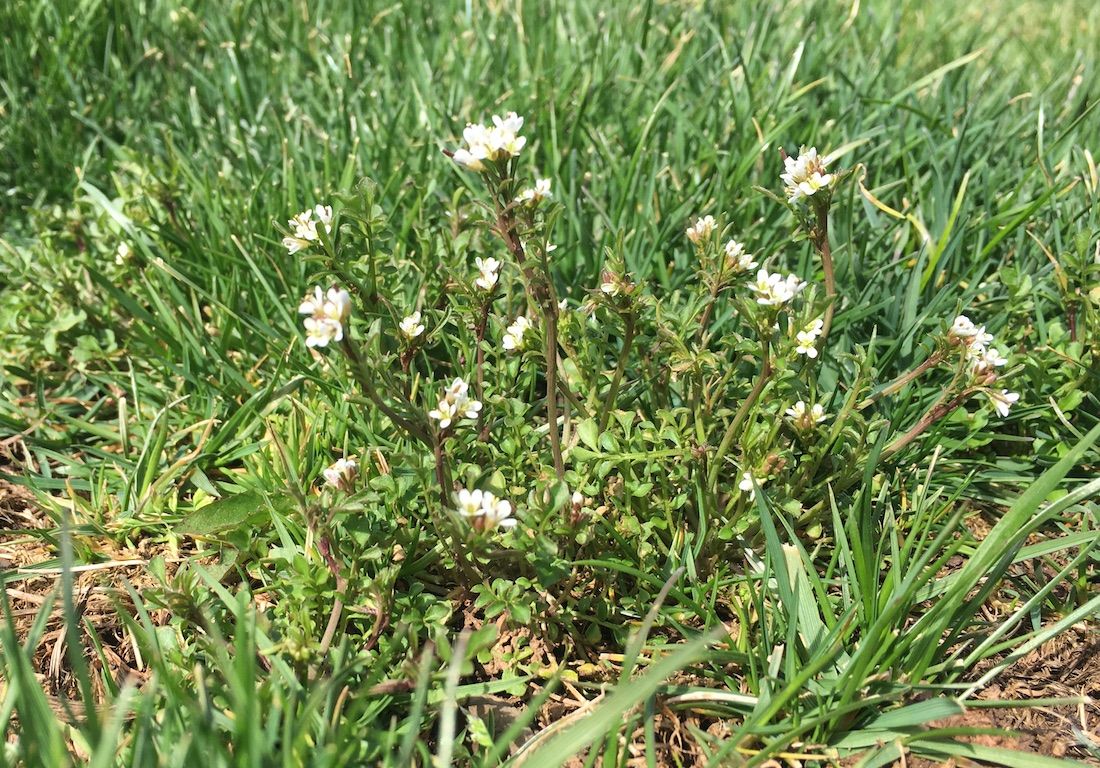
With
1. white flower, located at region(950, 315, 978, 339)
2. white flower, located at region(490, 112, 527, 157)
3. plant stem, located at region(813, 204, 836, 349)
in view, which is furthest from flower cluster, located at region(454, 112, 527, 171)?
white flower, located at region(950, 315, 978, 339)

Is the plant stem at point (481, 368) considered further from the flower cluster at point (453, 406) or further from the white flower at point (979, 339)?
the white flower at point (979, 339)

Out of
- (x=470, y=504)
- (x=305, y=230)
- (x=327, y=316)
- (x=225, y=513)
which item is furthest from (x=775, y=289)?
(x=225, y=513)

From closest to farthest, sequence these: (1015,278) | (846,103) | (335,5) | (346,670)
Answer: (346,670), (1015,278), (846,103), (335,5)

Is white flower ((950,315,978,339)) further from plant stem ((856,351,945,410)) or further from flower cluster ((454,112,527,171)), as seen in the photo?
flower cluster ((454,112,527,171))

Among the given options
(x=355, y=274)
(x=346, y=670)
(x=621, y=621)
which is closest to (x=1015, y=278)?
(x=621, y=621)

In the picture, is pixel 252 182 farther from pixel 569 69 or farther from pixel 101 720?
pixel 101 720

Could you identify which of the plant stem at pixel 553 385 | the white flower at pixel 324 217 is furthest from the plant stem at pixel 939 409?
the white flower at pixel 324 217
